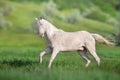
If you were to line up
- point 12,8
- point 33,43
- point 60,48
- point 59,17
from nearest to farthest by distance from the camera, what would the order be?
point 60,48 → point 33,43 → point 12,8 → point 59,17

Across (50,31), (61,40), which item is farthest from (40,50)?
(61,40)

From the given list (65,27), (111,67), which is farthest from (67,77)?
(65,27)

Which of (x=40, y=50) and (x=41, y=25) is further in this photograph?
(x=40, y=50)

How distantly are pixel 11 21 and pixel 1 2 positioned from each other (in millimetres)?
13388

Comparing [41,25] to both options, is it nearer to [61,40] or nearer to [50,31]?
[50,31]

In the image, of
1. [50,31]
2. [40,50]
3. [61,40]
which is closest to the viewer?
[61,40]

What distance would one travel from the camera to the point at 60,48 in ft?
54.4

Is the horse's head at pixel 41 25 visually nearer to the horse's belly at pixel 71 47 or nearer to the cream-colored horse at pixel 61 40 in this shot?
the cream-colored horse at pixel 61 40

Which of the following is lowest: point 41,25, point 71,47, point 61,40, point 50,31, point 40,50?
point 40,50

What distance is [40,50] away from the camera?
3444 centimetres

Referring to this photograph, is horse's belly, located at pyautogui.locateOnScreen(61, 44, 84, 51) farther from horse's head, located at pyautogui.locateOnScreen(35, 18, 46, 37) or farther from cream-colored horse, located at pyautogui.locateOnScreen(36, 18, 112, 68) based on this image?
horse's head, located at pyautogui.locateOnScreen(35, 18, 46, 37)

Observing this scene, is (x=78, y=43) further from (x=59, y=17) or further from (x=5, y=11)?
(x=59, y=17)

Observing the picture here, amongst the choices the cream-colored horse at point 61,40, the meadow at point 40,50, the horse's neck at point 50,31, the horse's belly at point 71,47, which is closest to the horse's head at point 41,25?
the cream-colored horse at point 61,40

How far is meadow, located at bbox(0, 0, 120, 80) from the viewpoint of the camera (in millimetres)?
11758
